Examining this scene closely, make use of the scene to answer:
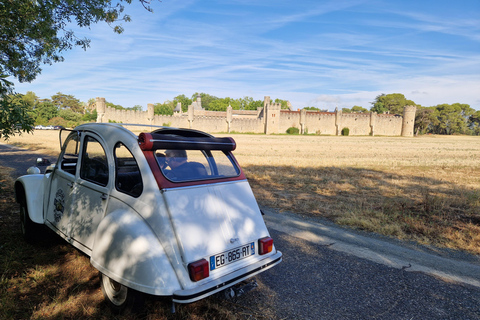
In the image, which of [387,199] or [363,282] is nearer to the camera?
[363,282]

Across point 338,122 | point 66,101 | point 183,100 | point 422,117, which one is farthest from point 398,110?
point 66,101

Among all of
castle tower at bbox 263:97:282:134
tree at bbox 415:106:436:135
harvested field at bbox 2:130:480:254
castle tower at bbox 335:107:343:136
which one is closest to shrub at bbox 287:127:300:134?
castle tower at bbox 263:97:282:134

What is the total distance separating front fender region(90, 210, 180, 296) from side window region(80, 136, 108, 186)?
0.63 m

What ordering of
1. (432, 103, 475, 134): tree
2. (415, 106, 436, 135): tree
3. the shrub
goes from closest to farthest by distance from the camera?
the shrub, (415, 106, 436, 135): tree, (432, 103, 475, 134): tree

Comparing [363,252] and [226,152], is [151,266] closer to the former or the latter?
[226,152]

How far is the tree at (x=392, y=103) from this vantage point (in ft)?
386

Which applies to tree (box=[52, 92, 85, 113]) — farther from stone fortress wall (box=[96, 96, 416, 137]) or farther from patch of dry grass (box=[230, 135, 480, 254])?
patch of dry grass (box=[230, 135, 480, 254])

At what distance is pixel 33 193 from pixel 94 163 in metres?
1.61

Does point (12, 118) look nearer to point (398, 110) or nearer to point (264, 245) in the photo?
point (264, 245)

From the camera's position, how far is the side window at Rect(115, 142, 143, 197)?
3047mm

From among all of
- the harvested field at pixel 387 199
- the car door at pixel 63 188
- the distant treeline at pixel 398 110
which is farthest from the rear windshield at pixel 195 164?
the distant treeline at pixel 398 110

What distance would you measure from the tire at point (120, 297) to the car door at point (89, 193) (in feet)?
1.48

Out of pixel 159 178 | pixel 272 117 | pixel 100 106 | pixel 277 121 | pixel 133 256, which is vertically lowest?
pixel 133 256

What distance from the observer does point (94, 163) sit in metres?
3.56
